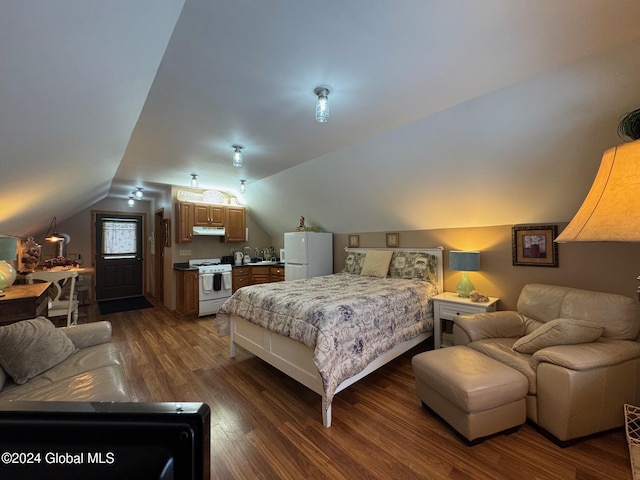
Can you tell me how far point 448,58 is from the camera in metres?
1.65

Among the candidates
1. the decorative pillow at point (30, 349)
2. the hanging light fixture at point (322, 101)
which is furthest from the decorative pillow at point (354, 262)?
the decorative pillow at point (30, 349)

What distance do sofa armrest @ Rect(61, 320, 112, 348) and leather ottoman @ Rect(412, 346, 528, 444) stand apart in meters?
2.71

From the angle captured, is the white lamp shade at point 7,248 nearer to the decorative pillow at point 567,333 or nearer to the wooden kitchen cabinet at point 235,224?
the wooden kitchen cabinet at point 235,224

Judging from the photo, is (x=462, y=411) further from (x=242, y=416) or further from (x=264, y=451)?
(x=242, y=416)

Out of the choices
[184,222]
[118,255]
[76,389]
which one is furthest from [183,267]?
[76,389]

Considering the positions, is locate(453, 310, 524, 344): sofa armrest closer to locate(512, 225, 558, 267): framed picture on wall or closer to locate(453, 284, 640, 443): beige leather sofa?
locate(453, 284, 640, 443): beige leather sofa

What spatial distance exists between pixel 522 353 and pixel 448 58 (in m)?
2.20

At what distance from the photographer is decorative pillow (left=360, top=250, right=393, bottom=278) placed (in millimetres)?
3917

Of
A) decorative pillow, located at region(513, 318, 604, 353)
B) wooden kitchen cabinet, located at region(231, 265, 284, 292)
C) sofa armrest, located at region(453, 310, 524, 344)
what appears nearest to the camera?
decorative pillow, located at region(513, 318, 604, 353)

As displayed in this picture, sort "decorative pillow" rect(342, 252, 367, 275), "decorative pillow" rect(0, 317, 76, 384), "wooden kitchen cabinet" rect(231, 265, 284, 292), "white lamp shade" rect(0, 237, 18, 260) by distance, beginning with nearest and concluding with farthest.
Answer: "decorative pillow" rect(0, 317, 76, 384) < "white lamp shade" rect(0, 237, 18, 260) < "decorative pillow" rect(342, 252, 367, 275) < "wooden kitchen cabinet" rect(231, 265, 284, 292)

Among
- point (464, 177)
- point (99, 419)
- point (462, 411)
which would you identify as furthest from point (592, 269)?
point (99, 419)

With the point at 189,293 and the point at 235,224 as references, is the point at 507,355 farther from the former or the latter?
the point at 235,224

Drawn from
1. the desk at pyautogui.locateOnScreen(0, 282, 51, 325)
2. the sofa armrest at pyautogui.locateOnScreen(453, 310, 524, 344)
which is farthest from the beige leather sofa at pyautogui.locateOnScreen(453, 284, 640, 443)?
the desk at pyautogui.locateOnScreen(0, 282, 51, 325)

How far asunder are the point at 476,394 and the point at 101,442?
6.64 ft
